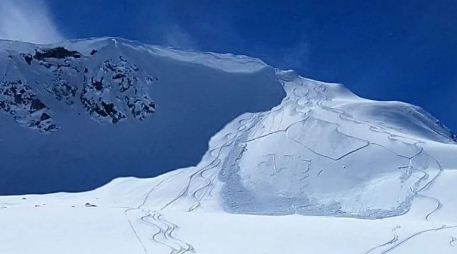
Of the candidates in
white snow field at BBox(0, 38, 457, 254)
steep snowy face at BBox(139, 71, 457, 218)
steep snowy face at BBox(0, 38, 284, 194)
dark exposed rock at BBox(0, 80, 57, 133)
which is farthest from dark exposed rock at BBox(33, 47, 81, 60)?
steep snowy face at BBox(139, 71, 457, 218)

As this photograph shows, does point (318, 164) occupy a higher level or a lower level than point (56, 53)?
lower

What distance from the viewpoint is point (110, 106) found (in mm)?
52750

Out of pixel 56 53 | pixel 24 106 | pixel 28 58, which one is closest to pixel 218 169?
pixel 24 106

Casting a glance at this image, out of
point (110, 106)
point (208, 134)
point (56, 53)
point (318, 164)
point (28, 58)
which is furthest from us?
point (56, 53)

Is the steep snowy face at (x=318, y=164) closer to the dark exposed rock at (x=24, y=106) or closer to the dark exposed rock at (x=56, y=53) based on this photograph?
the dark exposed rock at (x=24, y=106)

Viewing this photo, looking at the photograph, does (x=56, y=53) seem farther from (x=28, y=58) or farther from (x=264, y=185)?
(x=264, y=185)

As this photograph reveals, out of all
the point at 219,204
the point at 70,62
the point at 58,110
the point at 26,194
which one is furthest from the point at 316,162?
the point at 70,62

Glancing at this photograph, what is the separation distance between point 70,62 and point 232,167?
26.1 m

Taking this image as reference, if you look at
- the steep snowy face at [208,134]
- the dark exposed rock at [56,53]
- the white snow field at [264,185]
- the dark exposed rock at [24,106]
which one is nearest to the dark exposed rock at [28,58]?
the steep snowy face at [208,134]

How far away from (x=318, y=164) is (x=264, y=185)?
3.40 metres

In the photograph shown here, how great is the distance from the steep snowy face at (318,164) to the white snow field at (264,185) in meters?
0.10

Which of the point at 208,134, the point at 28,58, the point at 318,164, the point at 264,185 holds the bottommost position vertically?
the point at 264,185

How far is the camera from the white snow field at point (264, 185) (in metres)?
16.4

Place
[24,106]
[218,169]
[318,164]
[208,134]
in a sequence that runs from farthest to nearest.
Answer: [24,106] < [208,134] < [218,169] < [318,164]
